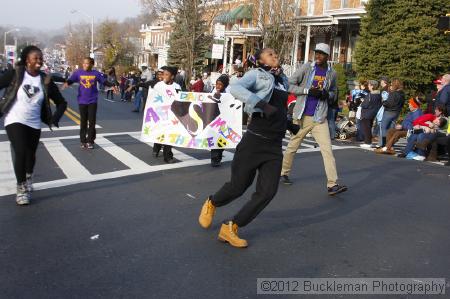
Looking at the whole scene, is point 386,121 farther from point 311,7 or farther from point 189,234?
point 311,7

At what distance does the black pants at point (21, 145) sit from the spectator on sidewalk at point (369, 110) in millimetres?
10119

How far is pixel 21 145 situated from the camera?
20.7ft

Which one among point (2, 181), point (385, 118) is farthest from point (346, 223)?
point (385, 118)

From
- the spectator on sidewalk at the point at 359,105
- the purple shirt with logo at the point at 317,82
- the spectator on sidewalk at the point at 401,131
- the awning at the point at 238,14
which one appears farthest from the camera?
the awning at the point at 238,14

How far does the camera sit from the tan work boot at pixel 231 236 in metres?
5.10

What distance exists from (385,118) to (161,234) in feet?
32.6

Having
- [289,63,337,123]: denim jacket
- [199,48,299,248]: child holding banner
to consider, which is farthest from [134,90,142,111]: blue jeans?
[199,48,299,248]: child holding banner

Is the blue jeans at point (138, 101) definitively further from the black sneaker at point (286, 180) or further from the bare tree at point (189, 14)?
the black sneaker at point (286, 180)

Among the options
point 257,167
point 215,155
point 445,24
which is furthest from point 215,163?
point 445,24

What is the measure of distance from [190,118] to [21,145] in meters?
4.35

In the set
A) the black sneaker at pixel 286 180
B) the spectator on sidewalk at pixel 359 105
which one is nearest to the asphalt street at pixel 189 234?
the black sneaker at pixel 286 180

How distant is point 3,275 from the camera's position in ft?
13.6

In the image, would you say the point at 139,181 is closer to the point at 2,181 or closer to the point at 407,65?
the point at 2,181

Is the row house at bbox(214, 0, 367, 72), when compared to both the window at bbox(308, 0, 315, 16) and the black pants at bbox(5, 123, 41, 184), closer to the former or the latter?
the window at bbox(308, 0, 315, 16)
